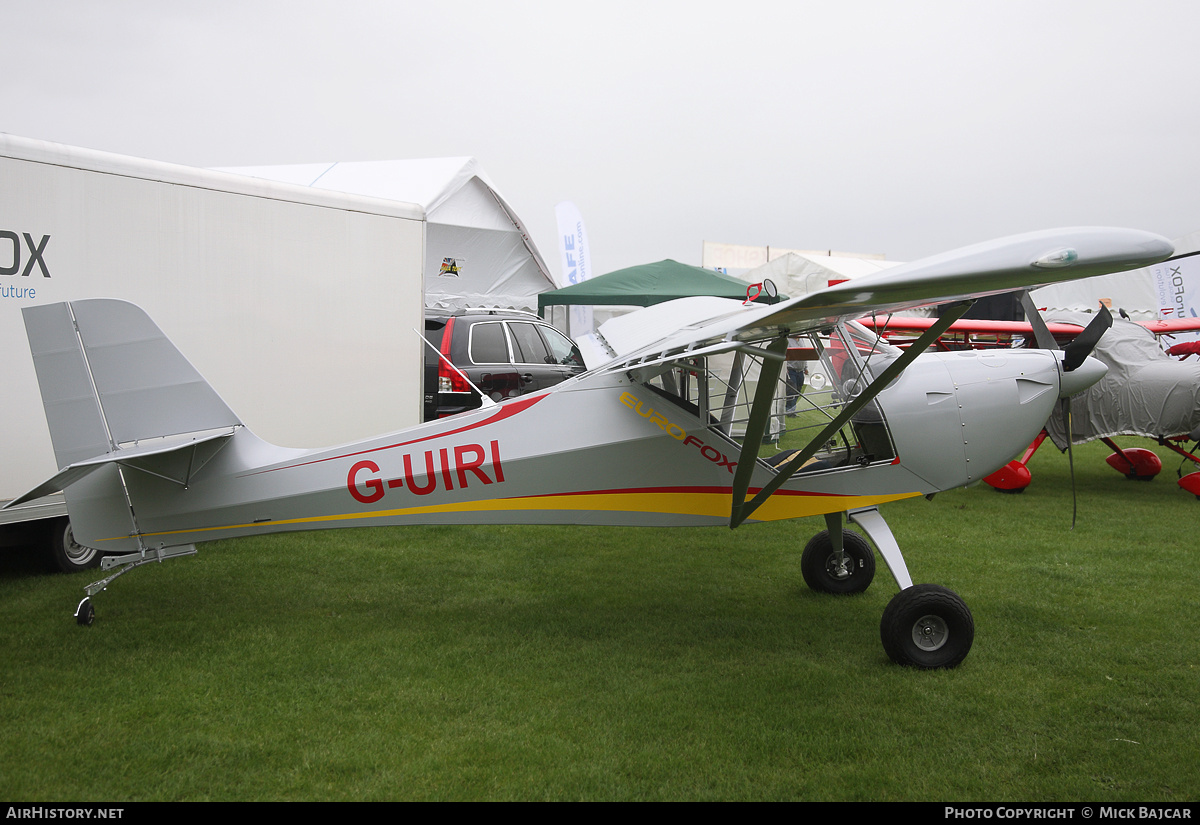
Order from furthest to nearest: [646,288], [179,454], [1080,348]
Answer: [646,288] < [1080,348] < [179,454]

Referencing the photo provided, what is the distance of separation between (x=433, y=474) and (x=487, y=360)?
17.0ft

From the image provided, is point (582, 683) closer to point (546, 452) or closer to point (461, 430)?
point (546, 452)

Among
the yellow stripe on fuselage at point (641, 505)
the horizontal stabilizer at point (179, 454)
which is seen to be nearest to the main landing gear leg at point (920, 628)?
the yellow stripe on fuselage at point (641, 505)

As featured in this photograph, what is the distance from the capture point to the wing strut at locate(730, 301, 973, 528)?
3.63 meters

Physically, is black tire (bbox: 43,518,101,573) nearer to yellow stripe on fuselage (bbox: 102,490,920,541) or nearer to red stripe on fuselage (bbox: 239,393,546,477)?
yellow stripe on fuselage (bbox: 102,490,920,541)

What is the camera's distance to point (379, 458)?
4.73m

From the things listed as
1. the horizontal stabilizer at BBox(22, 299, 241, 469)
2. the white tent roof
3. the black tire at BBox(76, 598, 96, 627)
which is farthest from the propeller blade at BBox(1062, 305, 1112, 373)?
the white tent roof

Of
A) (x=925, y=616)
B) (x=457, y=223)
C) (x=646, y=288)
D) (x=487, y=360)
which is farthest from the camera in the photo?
(x=457, y=223)

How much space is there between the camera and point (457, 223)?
15781mm

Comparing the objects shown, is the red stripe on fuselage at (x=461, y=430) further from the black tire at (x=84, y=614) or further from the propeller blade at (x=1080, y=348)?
the propeller blade at (x=1080, y=348)

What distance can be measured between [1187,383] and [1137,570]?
4.14m

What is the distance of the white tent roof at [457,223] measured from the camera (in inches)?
592

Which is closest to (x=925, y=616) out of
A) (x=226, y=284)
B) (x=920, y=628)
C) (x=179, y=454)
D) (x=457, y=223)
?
(x=920, y=628)

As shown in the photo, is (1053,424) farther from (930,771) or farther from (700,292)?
(930,771)
